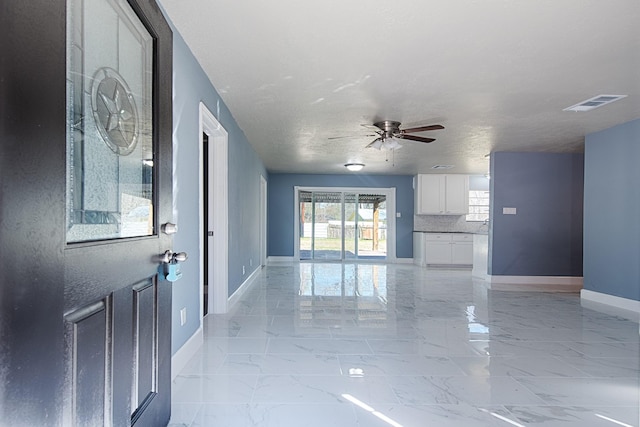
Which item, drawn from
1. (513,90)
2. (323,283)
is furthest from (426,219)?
(513,90)

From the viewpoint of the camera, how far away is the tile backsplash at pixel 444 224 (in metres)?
9.88

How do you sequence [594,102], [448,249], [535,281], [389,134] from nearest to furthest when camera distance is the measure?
[594,102] → [389,134] → [535,281] → [448,249]

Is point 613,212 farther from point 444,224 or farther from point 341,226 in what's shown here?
point 341,226

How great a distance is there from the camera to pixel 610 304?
Answer: 16.3ft

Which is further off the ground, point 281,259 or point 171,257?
point 171,257

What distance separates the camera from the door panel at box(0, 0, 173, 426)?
726 mm

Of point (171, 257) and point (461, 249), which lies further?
point (461, 249)

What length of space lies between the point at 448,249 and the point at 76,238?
886 cm

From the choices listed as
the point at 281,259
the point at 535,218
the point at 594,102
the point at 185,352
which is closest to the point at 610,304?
the point at 535,218

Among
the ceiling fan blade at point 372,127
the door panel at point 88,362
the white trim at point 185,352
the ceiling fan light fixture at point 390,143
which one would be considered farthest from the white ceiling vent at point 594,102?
the door panel at point 88,362

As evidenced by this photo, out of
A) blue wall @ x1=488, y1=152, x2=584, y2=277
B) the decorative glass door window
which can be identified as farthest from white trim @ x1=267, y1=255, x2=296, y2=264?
the decorative glass door window

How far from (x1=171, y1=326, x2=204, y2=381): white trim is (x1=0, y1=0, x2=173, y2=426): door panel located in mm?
847

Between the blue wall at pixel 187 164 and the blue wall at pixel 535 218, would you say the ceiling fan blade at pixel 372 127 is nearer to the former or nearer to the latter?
the blue wall at pixel 187 164

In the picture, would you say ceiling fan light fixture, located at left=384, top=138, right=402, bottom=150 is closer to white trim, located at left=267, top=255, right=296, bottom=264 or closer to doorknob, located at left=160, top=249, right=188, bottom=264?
doorknob, located at left=160, top=249, right=188, bottom=264
